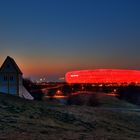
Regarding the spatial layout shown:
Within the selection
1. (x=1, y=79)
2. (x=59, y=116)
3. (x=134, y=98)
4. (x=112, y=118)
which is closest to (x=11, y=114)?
(x=59, y=116)

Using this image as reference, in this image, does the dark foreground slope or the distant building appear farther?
the distant building

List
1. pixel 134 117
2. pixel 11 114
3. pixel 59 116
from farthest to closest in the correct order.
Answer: pixel 134 117
pixel 59 116
pixel 11 114

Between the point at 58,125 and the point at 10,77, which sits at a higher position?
the point at 10,77

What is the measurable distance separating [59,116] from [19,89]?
4750 centimetres

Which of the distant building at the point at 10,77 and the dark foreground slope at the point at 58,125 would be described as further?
the distant building at the point at 10,77

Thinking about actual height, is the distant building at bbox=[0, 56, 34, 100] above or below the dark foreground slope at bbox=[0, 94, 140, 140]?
above

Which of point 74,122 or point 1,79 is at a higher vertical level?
point 1,79

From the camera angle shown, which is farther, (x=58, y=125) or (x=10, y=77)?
(x=10, y=77)

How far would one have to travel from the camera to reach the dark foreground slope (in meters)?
18.0

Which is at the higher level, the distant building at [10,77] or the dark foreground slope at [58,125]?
the distant building at [10,77]

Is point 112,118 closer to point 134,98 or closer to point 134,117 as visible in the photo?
point 134,117

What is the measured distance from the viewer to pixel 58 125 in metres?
21.9

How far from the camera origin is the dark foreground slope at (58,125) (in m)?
18.0

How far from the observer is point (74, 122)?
77.8 feet
